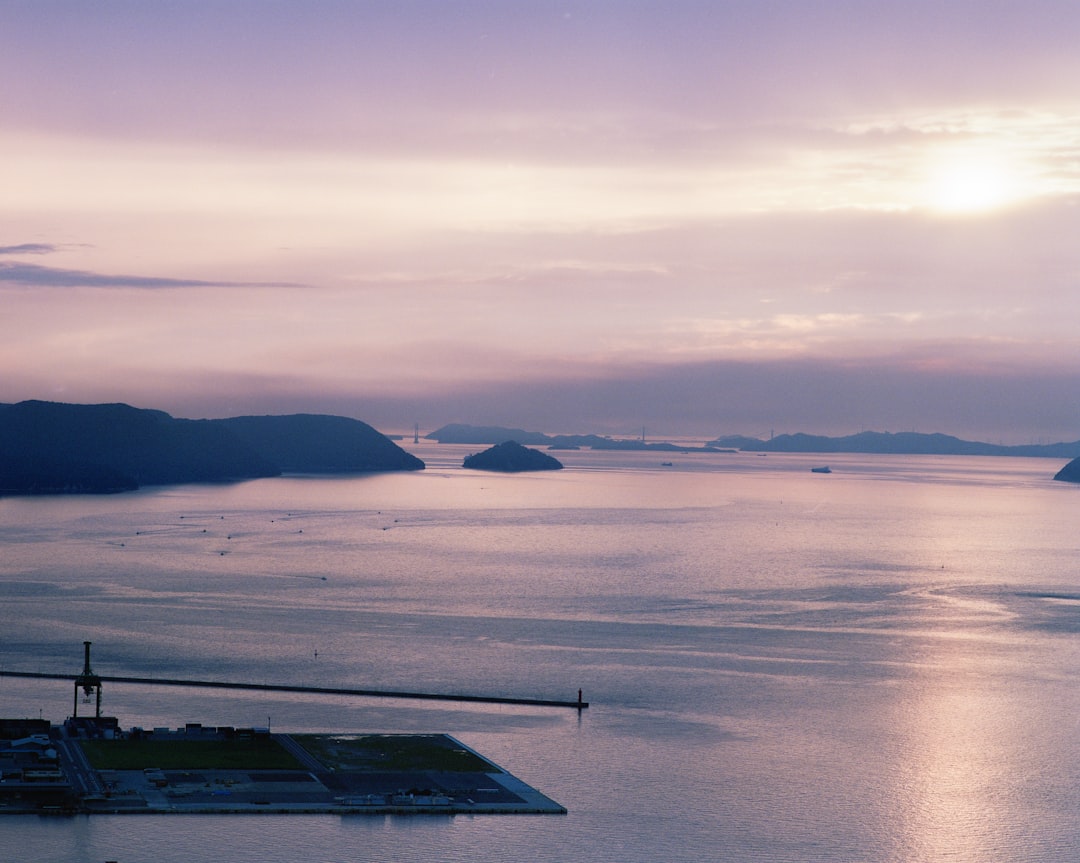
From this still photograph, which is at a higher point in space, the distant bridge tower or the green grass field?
the distant bridge tower

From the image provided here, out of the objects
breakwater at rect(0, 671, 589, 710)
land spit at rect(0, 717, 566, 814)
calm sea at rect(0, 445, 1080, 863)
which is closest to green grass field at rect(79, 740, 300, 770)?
land spit at rect(0, 717, 566, 814)

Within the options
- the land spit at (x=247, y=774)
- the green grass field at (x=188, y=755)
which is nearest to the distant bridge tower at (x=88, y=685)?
the land spit at (x=247, y=774)

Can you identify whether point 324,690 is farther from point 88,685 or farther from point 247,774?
point 247,774

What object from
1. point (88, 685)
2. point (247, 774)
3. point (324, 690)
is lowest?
point (247, 774)

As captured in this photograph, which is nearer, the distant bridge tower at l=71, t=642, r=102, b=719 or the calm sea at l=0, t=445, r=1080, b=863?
the calm sea at l=0, t=445, r=1080, b=863

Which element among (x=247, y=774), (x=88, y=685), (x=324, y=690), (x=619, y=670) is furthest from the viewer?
(x=619, y=670)

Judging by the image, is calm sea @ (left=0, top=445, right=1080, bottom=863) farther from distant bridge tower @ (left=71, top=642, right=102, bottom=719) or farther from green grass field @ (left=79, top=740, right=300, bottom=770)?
green grass field @ (left=79, top=740, right=300, bottom=770)

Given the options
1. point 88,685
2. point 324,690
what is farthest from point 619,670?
point 88,685

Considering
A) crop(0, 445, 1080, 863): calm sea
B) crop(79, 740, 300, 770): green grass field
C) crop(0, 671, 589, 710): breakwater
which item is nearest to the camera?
crop(0, 445, 1080, 863): calm sea

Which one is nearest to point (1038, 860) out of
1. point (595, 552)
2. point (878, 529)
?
point (595, 552)
